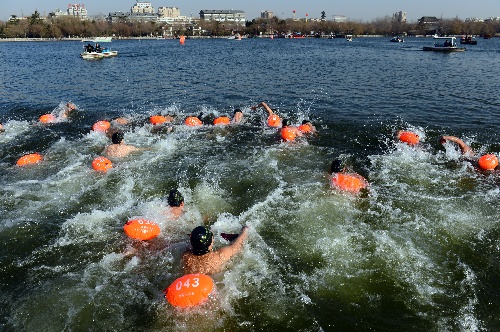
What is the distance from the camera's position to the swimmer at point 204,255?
6012 millimetres

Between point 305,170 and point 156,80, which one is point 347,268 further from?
point 156,80

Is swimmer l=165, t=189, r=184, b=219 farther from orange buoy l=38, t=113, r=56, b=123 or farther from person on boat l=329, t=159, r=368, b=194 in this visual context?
orange buoy l=38, t=113, r=56, b=123

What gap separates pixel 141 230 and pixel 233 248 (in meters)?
2.07

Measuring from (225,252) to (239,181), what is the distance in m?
4.33

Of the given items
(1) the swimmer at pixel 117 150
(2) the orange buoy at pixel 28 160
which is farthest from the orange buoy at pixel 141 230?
(2) the orange buoy at pixel 28 160

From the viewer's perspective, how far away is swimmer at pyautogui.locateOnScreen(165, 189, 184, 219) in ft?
27.1

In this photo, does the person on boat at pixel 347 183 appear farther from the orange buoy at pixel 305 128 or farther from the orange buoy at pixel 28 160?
the orange buoy at pixel 28 160

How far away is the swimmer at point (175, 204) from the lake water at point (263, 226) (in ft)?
0.64

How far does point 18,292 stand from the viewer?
6.35 meters

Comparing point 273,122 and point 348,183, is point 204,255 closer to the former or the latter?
point 348,183

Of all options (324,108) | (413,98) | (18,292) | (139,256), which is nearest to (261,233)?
(139,256)

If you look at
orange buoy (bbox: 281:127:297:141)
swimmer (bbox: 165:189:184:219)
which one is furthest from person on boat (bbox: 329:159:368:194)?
swimmer (bbox: 165:189:184:219)

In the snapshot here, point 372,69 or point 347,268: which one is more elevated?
point 372,69

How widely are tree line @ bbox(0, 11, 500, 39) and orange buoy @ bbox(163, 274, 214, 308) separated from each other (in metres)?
126
